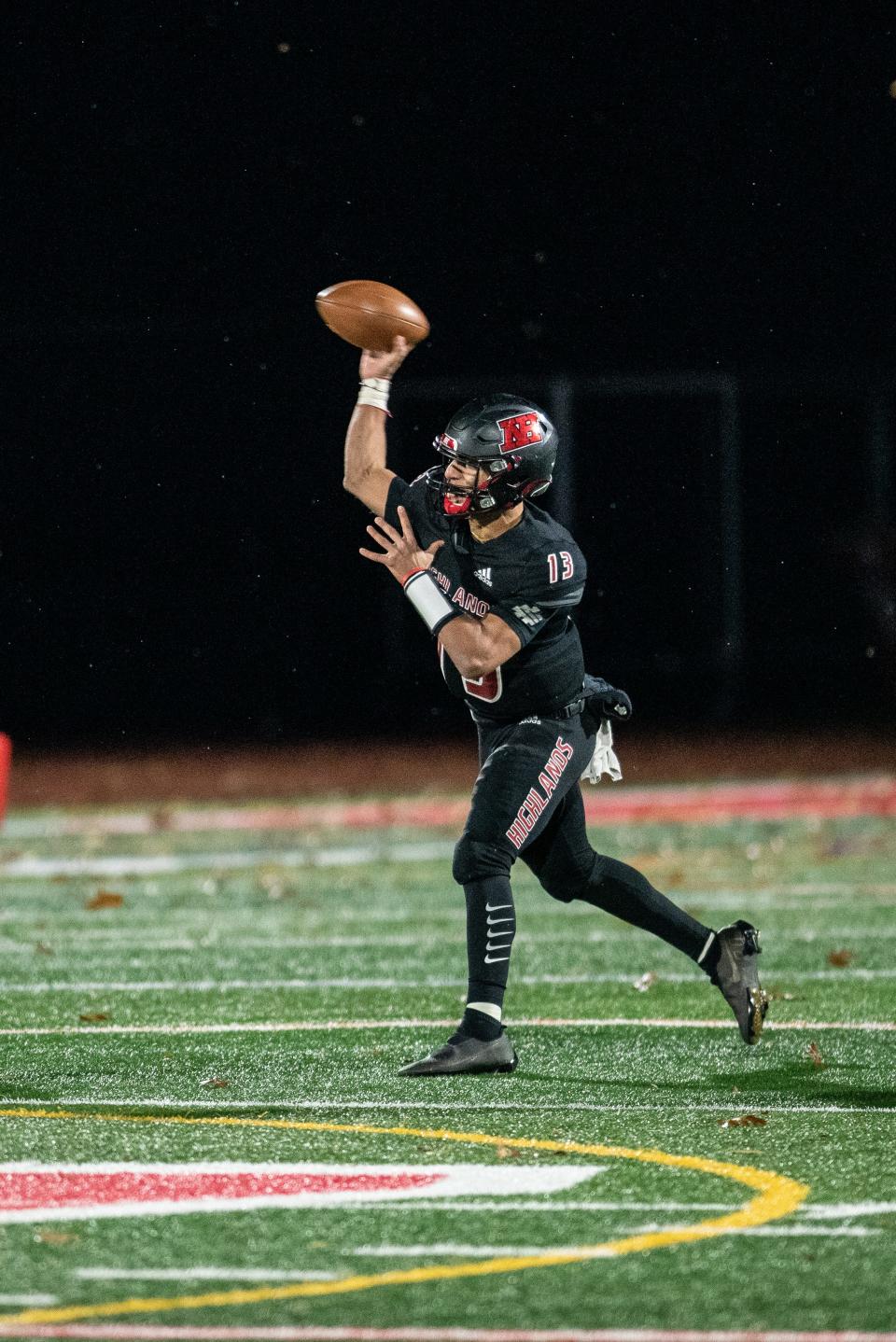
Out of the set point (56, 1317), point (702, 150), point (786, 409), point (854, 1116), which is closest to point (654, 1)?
point (702, 150)

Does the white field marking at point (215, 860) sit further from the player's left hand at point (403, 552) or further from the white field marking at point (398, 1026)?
the player's left hand at point (403, 552)

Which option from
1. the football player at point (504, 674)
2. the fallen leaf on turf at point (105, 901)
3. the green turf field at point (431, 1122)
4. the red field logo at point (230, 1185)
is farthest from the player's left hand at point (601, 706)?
the fallen leaf on turf at point (105, 901)

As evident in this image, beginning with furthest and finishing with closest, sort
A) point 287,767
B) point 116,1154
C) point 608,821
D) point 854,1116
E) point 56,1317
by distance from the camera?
1. point 287,767
2. point 608,821
3. point 854,1116
4. point 116,1154
5. point 56,1317

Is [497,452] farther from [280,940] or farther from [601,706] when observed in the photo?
[280,940]

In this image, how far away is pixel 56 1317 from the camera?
4.54 metres

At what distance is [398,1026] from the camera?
8734 millimetres

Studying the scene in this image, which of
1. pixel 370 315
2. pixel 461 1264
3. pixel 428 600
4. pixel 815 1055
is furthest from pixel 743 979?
pixel 461 1264

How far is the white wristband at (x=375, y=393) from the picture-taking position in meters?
8.14

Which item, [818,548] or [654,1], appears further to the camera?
[654,1]

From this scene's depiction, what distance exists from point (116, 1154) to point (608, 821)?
11992 mm

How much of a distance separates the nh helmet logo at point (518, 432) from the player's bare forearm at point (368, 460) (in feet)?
1.29

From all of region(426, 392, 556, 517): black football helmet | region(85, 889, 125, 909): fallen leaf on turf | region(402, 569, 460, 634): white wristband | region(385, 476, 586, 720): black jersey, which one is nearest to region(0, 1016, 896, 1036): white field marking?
region(385, 476, 586, 720): black jersey

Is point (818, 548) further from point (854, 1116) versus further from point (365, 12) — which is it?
point (854, 1116)

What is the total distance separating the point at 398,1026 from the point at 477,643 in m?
1.80
